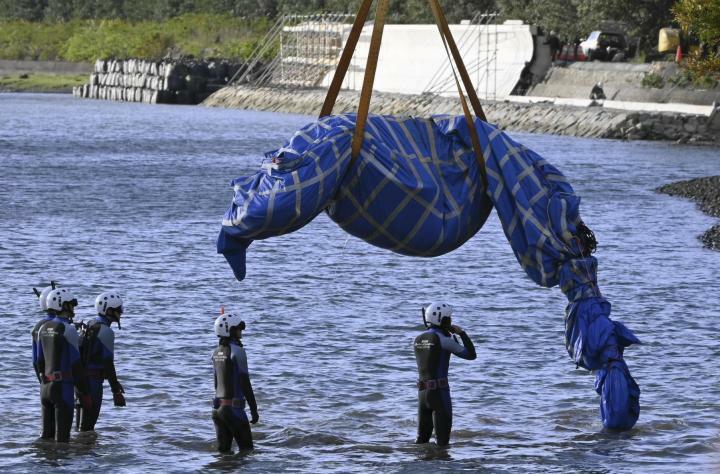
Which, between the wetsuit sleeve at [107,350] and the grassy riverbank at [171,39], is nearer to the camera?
the wetsuit sleeve at [107,350]

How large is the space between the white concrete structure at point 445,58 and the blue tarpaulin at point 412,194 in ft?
274

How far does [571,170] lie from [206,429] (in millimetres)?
47021

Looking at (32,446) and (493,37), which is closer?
(32,446)

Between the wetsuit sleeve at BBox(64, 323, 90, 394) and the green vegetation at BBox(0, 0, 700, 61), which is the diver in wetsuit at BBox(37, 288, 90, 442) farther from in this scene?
the green vegetation at BBox(0, 0, 700, 61)

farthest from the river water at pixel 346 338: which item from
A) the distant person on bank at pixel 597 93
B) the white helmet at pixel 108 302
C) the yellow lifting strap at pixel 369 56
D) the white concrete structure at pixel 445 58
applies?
the white concrete structure at pixel 445 58

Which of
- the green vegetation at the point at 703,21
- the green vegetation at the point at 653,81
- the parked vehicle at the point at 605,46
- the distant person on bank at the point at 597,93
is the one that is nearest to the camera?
the green vegetation at the point at 703,21

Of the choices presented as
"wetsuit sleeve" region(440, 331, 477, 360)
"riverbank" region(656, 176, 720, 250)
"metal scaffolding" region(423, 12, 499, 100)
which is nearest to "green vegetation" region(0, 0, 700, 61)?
"metal scaffolding" region(423, 12, 499, 100)

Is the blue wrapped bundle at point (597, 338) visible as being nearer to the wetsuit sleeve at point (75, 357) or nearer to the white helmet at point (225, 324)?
the white helmet at point (225, 324)

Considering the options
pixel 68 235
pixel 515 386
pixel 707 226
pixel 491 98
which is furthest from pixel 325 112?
pixel 491 98

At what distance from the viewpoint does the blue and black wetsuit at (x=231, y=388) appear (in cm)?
1806

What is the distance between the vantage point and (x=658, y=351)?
26578 millimetres

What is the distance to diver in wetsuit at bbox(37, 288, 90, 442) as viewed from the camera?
18609 millimetres

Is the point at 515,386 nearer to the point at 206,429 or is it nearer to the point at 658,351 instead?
the point at 658,351

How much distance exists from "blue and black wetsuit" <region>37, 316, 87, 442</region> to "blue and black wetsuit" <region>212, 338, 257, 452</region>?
6.11ft
